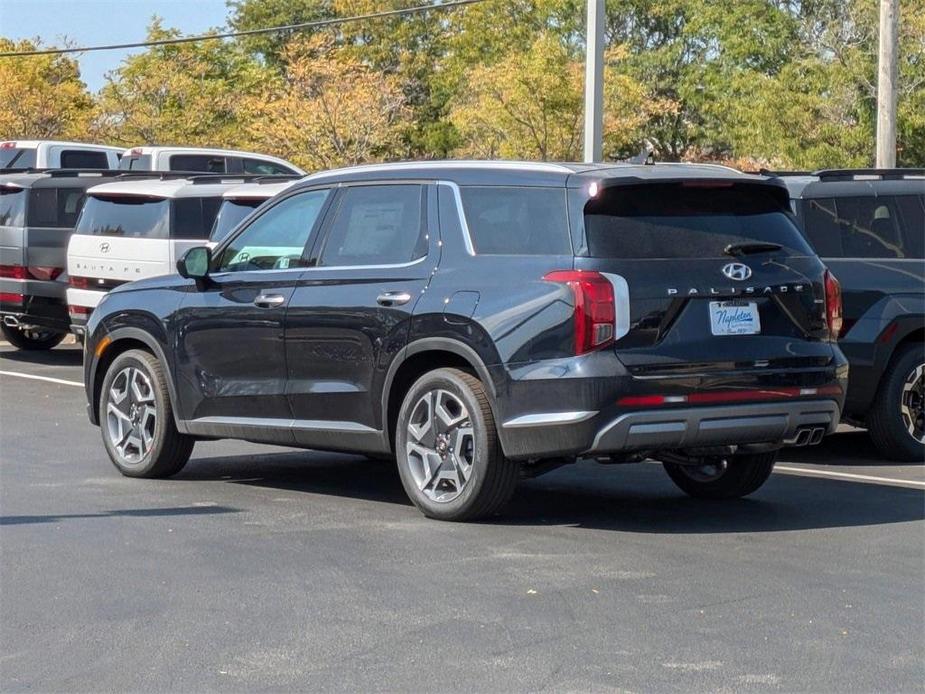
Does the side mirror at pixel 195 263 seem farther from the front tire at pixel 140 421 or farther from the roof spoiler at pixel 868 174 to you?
the roof spoiler at pixel 868 174

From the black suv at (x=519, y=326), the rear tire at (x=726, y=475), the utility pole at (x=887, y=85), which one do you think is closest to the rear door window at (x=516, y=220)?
the black suv at (x=519, y=326)

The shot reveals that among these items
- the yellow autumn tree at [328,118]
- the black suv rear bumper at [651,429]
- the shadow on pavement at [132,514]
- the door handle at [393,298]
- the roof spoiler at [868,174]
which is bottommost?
the shadow on pavement at [132,514]

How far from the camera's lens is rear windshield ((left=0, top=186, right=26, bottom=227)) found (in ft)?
61.3

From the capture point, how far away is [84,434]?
12.5 meters

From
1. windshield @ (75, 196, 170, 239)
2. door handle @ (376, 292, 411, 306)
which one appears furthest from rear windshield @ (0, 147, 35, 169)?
door handle @ (376, 292, 411, 306)

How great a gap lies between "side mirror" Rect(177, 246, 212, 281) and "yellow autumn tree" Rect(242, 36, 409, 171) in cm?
3810

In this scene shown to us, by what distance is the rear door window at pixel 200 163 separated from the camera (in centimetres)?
2547

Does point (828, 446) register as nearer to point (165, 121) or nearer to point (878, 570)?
point (878, 570)

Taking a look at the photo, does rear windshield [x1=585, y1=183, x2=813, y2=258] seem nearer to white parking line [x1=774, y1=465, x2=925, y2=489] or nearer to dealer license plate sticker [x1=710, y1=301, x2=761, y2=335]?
dealer license plate sticker [x1=710, y1=301, x2=761, y2=335]

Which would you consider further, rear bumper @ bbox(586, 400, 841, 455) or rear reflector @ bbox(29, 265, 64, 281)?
rear reflector @ bbox(29, 265, 64, 281)

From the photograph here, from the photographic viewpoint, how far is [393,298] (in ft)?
28.3

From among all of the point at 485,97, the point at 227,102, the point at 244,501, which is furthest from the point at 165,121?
the point at 244,501

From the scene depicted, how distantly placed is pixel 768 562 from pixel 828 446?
508 cm

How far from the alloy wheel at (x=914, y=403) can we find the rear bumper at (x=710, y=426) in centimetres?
293
